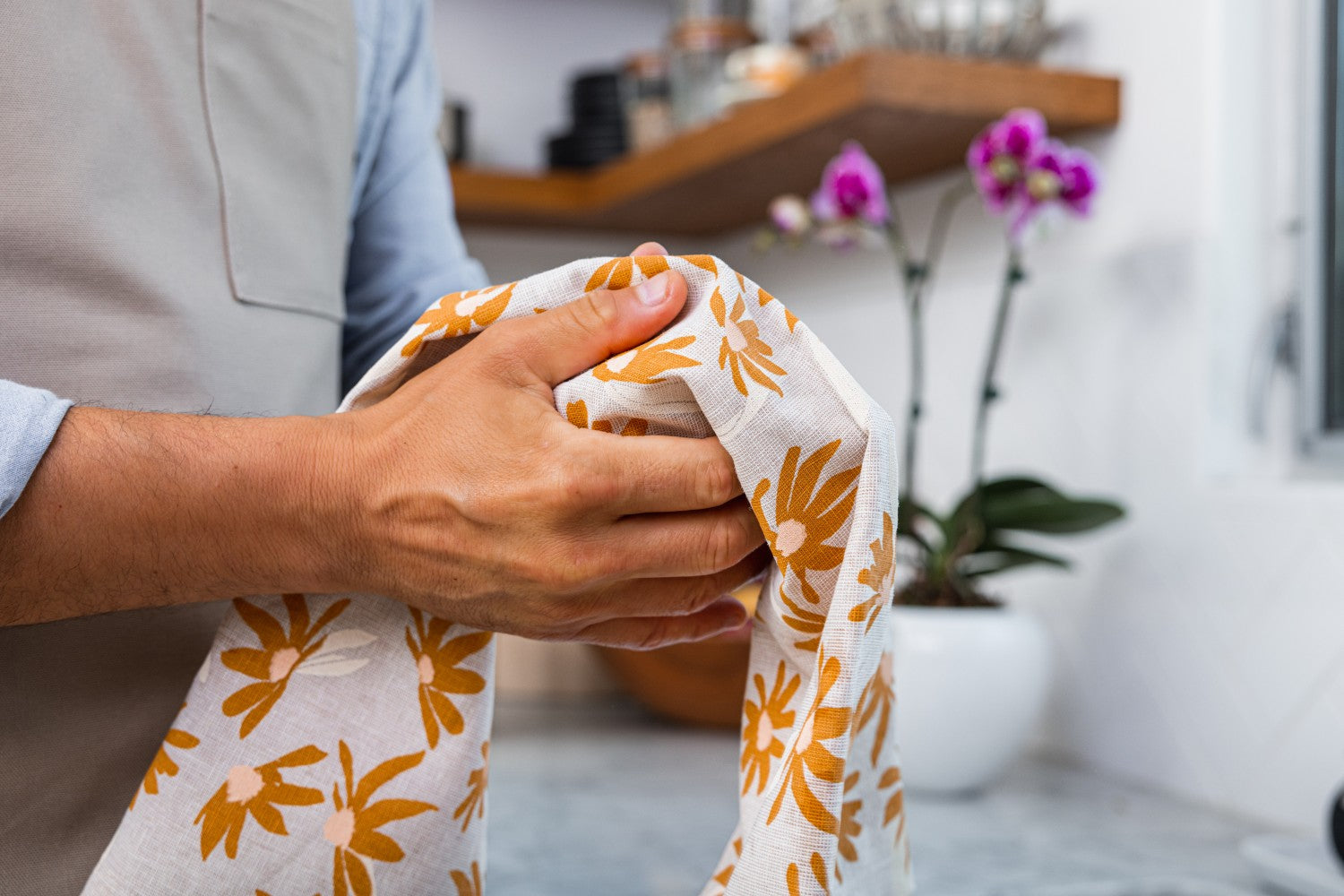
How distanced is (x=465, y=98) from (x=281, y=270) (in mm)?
1484

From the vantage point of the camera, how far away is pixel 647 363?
0.43m

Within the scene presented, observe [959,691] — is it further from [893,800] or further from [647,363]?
[647,363]

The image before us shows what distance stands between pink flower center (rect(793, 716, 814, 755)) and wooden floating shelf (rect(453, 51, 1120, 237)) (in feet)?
2.81

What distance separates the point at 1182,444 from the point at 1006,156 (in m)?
0.31

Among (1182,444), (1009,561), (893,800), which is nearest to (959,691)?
(1009,561)

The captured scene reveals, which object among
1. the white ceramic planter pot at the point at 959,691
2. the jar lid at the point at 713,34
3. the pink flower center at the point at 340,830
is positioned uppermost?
the jar lid at the point at 713,34

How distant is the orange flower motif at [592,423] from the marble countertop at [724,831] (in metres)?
0.47

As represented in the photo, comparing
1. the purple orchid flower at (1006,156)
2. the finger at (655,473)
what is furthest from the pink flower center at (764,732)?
the purple orchid flower at (1006,156)

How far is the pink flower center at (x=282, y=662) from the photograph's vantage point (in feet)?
1.60

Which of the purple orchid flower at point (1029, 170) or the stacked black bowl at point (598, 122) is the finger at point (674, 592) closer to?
the purple orchid flower at point (1029, 170)

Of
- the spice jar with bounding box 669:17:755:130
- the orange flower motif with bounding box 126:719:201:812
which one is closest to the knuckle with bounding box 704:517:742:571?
the orange flower motif with bounding box 126:719:201:812

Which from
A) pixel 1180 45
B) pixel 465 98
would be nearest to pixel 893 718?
pixel 1180 45

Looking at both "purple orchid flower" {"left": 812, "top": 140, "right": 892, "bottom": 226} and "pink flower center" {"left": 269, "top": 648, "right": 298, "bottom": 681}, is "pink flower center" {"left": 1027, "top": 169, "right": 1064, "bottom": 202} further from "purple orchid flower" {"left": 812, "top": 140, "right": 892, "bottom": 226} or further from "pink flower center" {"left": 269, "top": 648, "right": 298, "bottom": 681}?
"pink flower center" {"left": 269, "top": 648, "right": 298, "bottom": 681}

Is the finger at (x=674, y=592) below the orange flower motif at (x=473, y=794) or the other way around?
the other way around
